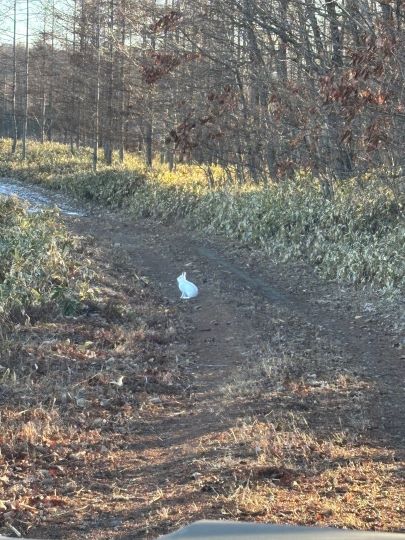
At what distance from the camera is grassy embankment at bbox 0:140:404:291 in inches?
420

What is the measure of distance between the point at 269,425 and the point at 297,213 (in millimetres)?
8541

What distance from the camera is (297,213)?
13258 millimetres

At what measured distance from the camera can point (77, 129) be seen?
35.9m

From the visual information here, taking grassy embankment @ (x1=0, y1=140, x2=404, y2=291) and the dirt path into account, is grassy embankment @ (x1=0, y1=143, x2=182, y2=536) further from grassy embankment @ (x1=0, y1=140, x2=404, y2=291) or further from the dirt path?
grassy embankment @ (x1=0, y1=140, x2=404, y2=291)

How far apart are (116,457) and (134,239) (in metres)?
10.8

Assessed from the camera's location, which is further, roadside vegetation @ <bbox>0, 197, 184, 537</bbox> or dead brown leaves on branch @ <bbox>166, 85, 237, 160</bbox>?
dead brown leaves on branch @ <bbox>166, 85, 237, 160</bbox>

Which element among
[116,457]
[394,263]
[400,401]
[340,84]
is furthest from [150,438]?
[394,263]

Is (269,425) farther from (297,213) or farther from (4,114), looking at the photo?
(4,114)

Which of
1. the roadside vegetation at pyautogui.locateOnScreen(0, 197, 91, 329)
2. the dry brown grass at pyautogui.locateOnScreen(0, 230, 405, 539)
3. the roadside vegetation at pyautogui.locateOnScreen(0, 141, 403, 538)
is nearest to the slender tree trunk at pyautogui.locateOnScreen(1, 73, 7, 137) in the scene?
the roadside vegetation at pyautogui.locateOnScreen(0, 197, 91, 329)

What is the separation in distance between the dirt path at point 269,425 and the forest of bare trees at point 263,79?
2.51 meters

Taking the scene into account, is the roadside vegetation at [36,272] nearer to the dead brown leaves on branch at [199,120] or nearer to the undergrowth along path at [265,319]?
the undergrowth along path at [265,319]

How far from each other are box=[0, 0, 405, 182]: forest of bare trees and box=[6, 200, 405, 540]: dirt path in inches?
98.8

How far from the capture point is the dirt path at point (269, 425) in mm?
3855

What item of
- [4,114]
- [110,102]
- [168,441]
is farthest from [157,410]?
[4,114]
